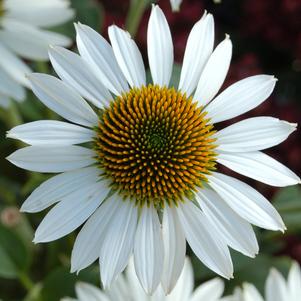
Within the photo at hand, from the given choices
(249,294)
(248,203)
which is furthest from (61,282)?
(248,203)

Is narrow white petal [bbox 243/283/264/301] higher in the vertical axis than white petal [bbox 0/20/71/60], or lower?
lower

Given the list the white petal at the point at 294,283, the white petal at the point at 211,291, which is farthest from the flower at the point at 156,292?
the white petal at the point at 294,283

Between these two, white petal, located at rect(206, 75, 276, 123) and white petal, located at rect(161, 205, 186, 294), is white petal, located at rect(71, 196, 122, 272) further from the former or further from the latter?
→ white petal, located at rect(206, 75, 276, 123)

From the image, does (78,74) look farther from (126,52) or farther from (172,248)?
(172,248)

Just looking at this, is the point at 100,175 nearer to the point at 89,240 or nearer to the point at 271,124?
the point at 89,240

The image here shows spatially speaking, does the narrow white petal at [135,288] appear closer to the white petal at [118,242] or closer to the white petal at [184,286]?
the white petal at [184,286]

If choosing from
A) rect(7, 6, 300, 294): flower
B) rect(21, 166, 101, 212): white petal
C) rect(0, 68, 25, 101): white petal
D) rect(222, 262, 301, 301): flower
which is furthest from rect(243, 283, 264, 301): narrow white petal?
rect(0, 68, 25, 101): white petal

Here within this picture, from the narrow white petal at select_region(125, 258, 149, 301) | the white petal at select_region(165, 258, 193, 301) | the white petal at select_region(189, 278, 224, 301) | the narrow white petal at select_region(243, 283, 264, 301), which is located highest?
the narrow white petal at select_region(125, 258, 149, 301)
